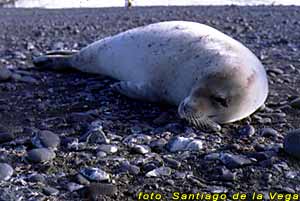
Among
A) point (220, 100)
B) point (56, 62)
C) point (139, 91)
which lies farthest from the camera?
point (56, 62)

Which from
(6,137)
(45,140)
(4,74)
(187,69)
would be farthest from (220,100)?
(4,74)

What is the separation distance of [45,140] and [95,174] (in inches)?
19.9

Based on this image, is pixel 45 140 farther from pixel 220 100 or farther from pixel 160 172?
pixel 220 100

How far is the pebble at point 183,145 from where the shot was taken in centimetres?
A: 283

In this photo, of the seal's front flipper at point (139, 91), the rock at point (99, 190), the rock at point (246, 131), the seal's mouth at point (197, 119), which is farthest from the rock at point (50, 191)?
the seal's front flipper at point (139, 91)

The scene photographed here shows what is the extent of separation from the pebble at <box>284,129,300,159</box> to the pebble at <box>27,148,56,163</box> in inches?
41.8

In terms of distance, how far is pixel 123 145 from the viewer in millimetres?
2895

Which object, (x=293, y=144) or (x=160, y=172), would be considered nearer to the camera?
(x=160, y=172)

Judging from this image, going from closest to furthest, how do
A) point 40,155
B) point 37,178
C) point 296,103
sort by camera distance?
point 37,178, point 40,155, point 296,103

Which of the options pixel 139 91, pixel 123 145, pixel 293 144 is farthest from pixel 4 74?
pixel 293 144

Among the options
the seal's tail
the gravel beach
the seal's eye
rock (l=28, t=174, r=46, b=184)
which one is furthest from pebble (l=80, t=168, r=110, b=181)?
the seal's tail

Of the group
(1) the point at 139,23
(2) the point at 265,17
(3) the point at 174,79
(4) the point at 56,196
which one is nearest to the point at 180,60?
(3) the point at 174,79

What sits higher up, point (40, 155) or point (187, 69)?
point (187, 69)

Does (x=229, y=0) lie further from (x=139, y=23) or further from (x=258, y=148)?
(x=258, y=148)
